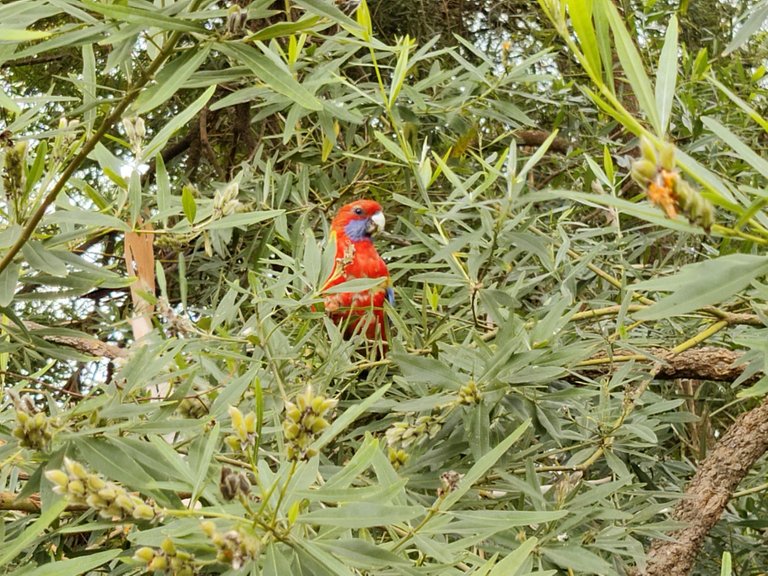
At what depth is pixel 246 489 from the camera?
0.67 m

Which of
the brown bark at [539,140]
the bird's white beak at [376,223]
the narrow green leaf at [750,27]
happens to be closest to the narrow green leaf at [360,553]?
the narrow green leaf at [750,27]

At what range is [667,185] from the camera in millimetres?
471

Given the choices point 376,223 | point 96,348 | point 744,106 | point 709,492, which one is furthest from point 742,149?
point 376,223

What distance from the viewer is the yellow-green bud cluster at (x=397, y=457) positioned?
1104mm

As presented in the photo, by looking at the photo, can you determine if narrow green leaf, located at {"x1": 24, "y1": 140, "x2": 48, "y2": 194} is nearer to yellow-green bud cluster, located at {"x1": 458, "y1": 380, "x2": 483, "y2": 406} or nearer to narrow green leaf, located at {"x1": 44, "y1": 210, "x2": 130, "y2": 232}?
narrow green leaf, located at {"x1": 44, "y1": 210, "x2": 130, "y2": 232}

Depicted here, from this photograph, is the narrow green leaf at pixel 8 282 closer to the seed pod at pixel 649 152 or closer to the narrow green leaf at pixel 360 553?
the narrow green leaf at pixel 360 553

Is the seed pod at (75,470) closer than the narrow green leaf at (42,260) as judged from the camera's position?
Yes

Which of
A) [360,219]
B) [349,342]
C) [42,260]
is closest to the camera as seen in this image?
[42,260]

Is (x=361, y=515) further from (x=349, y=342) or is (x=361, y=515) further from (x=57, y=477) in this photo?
(x=349, y=342)

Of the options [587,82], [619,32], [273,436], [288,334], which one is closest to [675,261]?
[587,82]

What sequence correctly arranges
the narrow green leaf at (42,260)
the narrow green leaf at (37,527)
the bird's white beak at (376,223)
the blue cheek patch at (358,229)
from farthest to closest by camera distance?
the blue cheek patch at (358,229)
the bird's white beak at (376,223)
the narrow green leaf at (42,260)
the narrow green leaf at (37,527)

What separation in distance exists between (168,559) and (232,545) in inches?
3.4

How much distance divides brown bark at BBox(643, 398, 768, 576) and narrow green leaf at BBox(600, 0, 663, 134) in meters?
1.00

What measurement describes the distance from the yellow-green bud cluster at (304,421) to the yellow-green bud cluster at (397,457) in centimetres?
48
